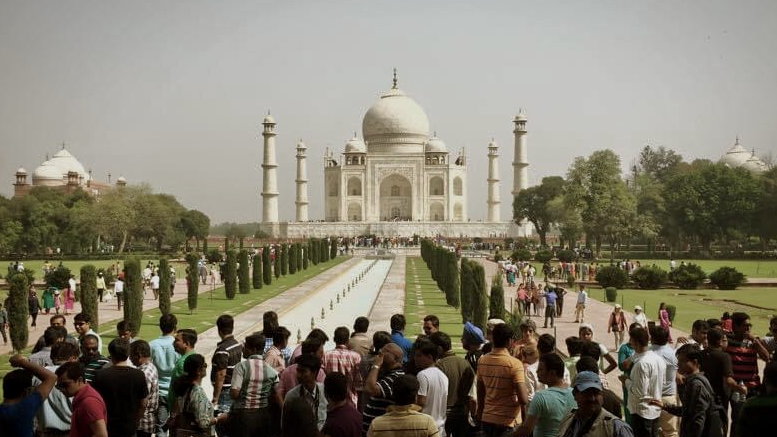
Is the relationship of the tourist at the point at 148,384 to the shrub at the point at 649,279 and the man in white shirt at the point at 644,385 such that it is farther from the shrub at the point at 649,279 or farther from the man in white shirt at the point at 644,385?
the shrub at the point at 649,279

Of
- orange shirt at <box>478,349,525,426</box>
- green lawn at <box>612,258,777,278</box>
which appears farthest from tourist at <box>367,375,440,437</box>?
green lawn at <box>612,258,777,278</box>

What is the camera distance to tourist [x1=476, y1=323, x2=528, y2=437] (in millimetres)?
5047

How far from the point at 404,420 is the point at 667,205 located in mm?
39950

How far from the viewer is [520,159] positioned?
6022 cm

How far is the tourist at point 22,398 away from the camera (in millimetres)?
4234

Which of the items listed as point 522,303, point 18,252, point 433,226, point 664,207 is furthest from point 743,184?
point 18,252

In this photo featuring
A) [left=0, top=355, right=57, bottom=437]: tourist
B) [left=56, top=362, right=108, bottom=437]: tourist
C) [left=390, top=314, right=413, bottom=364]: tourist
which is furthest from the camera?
[left=390, top=314, right=413, bottom=364]: tourist

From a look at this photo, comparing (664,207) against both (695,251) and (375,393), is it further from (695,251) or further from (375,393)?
(375,393)

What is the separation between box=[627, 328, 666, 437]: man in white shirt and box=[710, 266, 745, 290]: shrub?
741 inches

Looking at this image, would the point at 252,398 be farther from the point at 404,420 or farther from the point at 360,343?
the point at 404,420

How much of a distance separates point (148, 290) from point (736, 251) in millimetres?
28963

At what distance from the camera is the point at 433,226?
56688 millimetres

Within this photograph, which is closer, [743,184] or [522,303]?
[522,303]

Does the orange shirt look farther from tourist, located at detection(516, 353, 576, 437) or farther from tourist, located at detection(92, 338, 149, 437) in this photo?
tourist, located at detection(92, 338, 149, 437)
